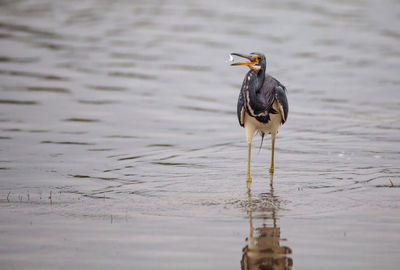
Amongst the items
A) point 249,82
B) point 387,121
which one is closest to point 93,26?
point 387,121

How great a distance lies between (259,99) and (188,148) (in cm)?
230

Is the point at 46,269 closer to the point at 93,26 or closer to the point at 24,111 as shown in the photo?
the point at 24,111

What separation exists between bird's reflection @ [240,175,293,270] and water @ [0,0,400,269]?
0.07 ft

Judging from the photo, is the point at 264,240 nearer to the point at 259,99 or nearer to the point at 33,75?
the point at 259,99

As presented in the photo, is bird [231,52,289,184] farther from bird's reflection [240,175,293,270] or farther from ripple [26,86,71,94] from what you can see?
ripple [26,86,71,94]

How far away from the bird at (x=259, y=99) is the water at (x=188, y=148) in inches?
27.4

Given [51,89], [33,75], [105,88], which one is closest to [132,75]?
[105,88]

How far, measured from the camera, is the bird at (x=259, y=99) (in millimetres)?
9727

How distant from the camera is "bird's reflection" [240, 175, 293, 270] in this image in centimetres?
658

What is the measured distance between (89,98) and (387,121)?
6.10 meters

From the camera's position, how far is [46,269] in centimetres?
651

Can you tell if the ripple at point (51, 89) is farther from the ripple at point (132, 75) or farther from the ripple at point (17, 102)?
the ripple at point (132, 75)

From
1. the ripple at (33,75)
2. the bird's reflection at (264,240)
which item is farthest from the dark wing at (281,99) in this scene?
the ripple at (33,75)

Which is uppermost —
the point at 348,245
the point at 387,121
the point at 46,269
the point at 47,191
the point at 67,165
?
the point at 387,121
